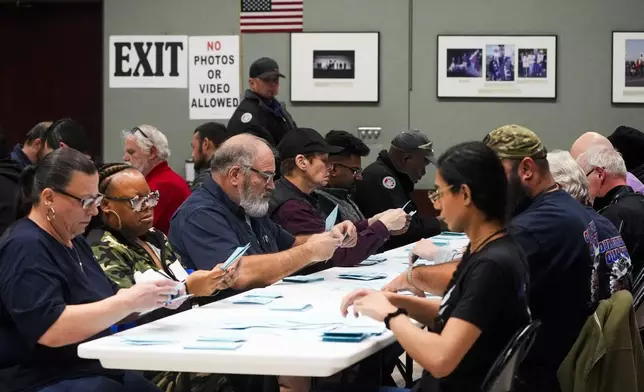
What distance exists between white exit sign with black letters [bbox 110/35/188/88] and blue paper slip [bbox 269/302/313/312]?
21.5 ft

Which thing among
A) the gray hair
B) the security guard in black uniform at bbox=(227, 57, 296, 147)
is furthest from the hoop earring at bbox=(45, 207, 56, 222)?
the security guard in black uniform at bbox=(227, 57, 296, 147)

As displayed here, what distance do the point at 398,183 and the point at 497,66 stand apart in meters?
2.78

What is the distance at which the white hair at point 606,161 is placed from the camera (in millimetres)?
6398

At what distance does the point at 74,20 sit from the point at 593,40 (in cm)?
628

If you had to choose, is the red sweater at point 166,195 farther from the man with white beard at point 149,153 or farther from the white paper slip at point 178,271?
the white paper slip at point 178,271

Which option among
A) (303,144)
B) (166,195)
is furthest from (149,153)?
(303,144)

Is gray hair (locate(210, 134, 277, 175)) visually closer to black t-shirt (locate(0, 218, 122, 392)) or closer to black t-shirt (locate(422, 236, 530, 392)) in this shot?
black t-shirt (locate(0, 218, 122, 392))

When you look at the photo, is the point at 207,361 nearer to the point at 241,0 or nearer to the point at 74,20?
the point at 241,0

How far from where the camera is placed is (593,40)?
1016 centimetres

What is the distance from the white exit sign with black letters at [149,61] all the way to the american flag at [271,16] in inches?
27.1

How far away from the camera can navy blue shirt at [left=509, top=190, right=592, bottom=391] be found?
4.07 metres

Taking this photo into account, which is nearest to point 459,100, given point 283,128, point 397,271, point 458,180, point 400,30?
point 400,30

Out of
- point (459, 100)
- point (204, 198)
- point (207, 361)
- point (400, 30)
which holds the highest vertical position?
point (400, 30)

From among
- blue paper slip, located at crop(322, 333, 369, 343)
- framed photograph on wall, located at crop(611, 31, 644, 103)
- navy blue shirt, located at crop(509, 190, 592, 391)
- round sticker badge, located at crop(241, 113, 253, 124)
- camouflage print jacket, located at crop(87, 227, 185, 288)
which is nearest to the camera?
blue paper slip, located at crop(322, 333, 369, 343)
